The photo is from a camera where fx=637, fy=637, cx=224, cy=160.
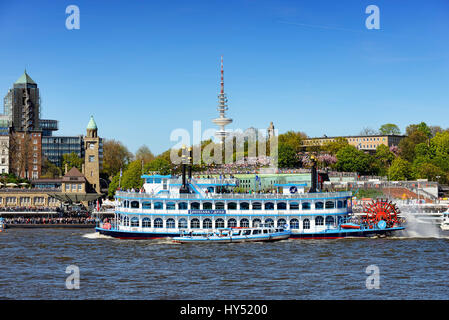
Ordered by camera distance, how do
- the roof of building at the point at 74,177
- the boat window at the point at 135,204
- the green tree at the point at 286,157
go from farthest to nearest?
the green tree at the point at 286,157
the roof of building at the point at 74,177
the boat window at the point at 135,204

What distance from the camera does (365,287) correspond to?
120ft

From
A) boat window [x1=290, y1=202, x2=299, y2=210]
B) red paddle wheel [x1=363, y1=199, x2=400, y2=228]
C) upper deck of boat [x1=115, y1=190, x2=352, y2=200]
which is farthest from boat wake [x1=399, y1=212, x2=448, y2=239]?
boat window [x1=290, y1=202, x2=299, y2=210]

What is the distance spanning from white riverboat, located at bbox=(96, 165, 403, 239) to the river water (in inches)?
57.3

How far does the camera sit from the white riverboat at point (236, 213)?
61.5 meters

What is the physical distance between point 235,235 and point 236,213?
3059mm

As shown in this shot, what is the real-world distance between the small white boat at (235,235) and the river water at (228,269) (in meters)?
1.38

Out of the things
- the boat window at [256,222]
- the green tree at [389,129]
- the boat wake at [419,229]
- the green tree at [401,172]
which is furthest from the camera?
the green tree at [389,129]

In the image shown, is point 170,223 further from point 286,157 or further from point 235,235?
point 286,157

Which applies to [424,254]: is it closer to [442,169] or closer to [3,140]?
[442,169]

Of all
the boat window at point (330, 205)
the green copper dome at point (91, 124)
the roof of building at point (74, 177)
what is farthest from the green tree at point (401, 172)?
the boat window at point (330, 205)

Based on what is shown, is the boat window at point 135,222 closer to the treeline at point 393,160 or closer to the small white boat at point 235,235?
the small white boat at point 235,235

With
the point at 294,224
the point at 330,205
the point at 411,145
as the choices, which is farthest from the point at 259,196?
the point at 411,145

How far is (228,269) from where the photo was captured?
142 feet

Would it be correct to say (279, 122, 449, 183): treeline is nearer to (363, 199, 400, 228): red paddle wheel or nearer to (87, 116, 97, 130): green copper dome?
(87, 116, 97, 130): green copper dome
